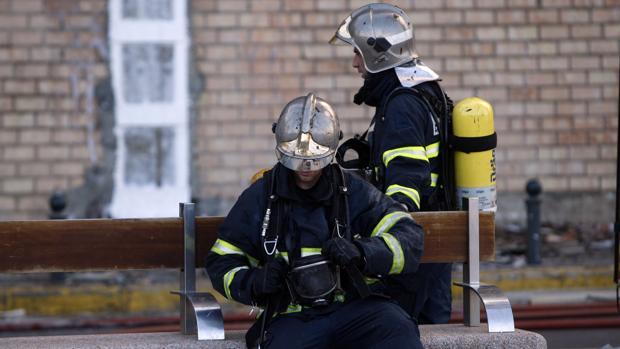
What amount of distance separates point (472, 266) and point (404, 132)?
0.61m

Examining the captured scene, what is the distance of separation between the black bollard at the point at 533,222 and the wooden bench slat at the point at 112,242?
518 cm

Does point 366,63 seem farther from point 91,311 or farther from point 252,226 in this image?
point 91,311

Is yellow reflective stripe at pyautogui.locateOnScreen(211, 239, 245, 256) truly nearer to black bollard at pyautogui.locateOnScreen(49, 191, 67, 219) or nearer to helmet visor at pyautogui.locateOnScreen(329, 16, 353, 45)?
helmet visor at pyautogui.locateOnScreen(329, 16, 353, 45)

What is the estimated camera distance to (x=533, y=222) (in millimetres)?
10180

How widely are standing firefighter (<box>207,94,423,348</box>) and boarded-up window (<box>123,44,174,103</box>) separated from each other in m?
6.39

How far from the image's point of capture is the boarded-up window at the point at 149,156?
36.2 feet

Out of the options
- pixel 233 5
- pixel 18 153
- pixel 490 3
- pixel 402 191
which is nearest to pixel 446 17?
pixel 490 3

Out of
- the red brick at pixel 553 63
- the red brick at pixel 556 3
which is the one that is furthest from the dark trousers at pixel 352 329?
the red brick at pixel 556 3

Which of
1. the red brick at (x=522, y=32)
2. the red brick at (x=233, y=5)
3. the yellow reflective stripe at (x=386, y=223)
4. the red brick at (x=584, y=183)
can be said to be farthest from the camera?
the red brick at (x=584, y=183)

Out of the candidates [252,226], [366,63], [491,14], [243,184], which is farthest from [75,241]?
[491,14]

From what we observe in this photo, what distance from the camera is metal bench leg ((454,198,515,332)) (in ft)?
16.4

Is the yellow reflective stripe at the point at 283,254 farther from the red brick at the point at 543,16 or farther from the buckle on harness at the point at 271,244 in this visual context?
the red brick at the point at 543,16

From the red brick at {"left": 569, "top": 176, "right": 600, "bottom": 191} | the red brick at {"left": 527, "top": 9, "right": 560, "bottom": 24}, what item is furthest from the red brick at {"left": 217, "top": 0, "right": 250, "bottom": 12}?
the red brick at {"left": 569, "top": 176, "right": 600, "bottom": 191}

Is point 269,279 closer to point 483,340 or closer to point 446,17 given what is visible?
point 483,340
